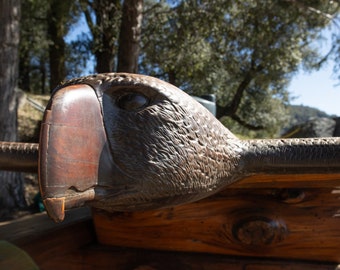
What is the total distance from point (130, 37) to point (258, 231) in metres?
4.11

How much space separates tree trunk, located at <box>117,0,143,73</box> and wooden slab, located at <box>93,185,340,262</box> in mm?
3725

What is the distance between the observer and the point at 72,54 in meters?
11.9

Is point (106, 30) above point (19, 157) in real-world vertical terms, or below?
above

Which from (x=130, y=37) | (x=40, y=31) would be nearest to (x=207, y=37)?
(x=130, y=37)

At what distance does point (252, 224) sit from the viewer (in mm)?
938

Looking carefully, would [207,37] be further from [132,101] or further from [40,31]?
[132,101]

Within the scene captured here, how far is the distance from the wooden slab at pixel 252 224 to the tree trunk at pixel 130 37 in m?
3.73

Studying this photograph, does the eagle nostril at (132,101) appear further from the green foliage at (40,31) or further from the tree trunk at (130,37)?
the green foliage at (40,31)

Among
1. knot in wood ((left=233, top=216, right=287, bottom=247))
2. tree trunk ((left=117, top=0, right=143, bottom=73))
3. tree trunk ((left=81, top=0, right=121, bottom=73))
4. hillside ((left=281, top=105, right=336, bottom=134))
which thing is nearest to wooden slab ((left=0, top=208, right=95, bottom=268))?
knot in wood ((left=233, top=216, right=287, bottom=247))

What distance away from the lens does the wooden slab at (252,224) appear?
3.03 ft

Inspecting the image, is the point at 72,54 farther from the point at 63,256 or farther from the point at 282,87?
the point at 63,256

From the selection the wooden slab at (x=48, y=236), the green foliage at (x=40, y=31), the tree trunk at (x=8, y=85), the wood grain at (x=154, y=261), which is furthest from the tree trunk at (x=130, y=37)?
the wood grain at (x=154, y=261)

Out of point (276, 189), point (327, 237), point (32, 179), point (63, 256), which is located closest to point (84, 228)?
point (63, 256)

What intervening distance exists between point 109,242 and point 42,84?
699 inches
